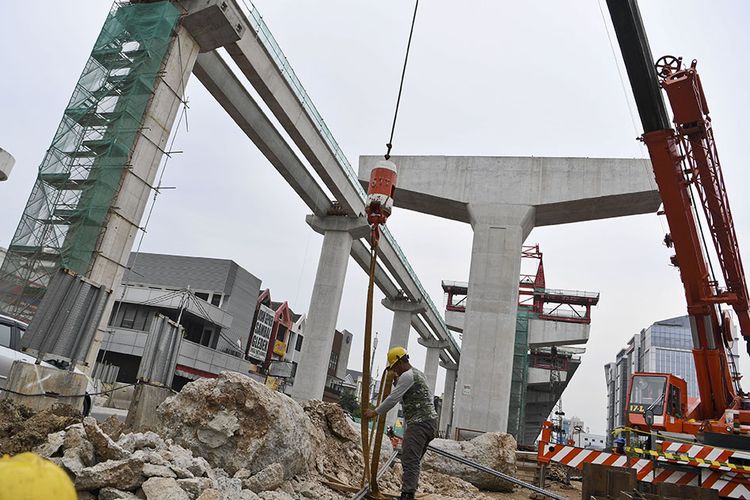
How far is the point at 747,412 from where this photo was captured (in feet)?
34.6

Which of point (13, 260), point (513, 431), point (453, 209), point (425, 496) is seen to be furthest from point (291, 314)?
point (425, 496)

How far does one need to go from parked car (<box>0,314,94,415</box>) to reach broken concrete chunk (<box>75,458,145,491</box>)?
3793 mm

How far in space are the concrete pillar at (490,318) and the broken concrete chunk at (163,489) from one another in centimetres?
1475

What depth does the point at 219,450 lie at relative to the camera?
18.7ft

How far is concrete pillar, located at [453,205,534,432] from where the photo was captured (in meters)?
17.6

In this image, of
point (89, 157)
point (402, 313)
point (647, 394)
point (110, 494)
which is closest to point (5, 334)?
point (89, 157)

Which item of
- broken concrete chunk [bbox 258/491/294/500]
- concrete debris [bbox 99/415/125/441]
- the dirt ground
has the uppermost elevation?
concrete debris [bbox 99/415/125/441]

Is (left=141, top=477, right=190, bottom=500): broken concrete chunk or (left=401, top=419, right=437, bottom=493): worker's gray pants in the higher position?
(left=401, top=419, right=437, bottom=493): worker's gray pants

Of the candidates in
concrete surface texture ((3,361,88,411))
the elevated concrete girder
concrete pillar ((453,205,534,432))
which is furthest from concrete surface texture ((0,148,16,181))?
concrete pillar ((453,205,534,432))

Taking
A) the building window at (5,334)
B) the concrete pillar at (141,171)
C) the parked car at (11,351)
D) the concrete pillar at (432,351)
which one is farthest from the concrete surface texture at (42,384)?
the concrete pillar at (432,351)

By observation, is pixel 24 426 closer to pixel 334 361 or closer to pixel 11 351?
pixel 11 351

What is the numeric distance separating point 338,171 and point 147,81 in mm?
8198

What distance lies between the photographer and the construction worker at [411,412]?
18.2 ft

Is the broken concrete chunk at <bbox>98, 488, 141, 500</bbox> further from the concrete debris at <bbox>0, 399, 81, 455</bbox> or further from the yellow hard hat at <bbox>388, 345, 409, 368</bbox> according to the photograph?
the yellow hard hat at <bbox>388, 345, 409, 368</bbox>
